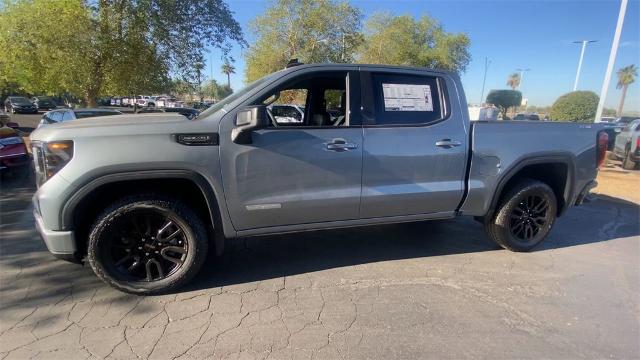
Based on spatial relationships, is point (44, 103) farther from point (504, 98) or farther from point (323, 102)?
point (504, 98)

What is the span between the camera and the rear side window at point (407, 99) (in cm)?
345

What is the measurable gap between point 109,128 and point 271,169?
1247 millimetres

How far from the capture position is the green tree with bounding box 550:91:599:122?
781 inches

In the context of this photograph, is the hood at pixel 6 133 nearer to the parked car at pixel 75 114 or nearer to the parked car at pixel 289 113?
the parked car at pixel 75 114

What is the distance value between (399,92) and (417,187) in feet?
3.04

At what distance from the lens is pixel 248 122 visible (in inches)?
112

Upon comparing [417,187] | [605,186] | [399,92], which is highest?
[399,92]

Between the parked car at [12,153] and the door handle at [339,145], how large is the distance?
603cm

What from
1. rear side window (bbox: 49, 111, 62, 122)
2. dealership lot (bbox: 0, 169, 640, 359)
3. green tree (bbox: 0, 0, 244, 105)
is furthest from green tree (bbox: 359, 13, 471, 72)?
dealership lot (bbox: 0, 169, 640, 359)

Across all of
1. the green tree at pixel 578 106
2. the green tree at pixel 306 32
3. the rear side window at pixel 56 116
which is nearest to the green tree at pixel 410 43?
the green tree at pixel 306 32

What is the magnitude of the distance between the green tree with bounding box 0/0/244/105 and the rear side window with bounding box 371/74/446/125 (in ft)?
32.7

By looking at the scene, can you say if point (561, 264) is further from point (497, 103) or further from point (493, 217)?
point (497, 103)

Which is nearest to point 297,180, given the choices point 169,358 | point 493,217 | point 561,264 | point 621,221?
point 169,358

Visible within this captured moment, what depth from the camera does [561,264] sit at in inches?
155
